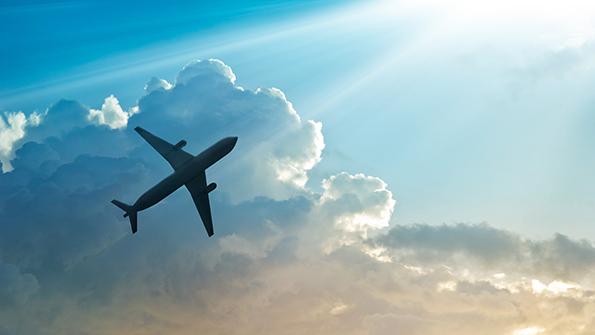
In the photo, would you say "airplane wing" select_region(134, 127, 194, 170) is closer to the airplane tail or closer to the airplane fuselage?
the airplane fuselage

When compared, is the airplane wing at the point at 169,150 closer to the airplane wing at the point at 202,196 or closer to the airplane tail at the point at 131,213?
the airplane wing at the point at 202,196

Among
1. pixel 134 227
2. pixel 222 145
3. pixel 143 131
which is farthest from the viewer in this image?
pixel 143 131

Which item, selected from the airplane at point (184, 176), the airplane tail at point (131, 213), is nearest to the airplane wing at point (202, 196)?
the airplane at point (184, 176)

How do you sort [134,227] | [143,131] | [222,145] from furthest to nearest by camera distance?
1. [143,131]
2. [134,227]
3. [222,145]

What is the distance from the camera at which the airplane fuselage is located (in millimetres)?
144750

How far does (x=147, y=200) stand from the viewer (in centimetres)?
15138

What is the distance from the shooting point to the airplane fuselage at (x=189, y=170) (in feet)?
475

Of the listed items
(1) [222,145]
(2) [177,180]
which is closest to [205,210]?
(2) [177,180]

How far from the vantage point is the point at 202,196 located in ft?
545

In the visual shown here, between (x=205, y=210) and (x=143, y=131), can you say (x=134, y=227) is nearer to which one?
(x=205, y=210)

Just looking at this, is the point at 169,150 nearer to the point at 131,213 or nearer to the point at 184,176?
the point at 184,176

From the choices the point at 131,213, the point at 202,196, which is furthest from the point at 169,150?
the point at 131,213

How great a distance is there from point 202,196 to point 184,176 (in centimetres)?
1804

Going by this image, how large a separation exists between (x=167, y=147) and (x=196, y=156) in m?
22.5
